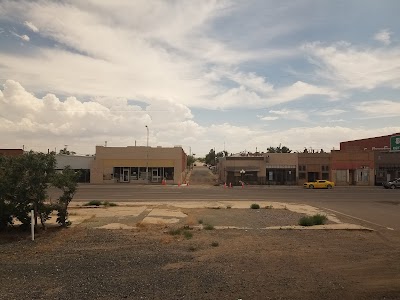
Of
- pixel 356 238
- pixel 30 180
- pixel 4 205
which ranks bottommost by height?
pixel 356 238

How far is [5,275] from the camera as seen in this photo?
10492 mm

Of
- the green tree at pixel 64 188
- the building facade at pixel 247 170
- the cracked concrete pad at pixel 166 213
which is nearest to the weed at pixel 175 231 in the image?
the green tree at pixel 64 188

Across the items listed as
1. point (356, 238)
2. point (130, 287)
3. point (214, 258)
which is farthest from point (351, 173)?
point (130, 287)

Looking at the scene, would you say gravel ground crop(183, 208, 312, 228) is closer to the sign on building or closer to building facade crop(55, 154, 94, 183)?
the sign on building

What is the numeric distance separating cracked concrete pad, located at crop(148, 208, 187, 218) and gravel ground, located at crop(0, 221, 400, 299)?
6164 millimetres

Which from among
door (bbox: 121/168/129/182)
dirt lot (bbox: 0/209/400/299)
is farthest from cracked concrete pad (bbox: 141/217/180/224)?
door (bbox: 121/168/129/182)

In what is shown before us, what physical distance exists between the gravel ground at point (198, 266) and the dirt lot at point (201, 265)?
0.07 ft

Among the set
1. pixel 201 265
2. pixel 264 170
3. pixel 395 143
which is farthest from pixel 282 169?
pixel 201 265

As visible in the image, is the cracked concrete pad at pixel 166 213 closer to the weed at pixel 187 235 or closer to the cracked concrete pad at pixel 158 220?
the cracked concrete pad at pixel 158 220

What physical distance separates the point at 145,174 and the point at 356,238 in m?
46.2

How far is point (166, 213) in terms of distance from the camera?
24141 millimetres

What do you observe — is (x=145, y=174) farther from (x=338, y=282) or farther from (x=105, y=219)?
(x=338, y=282)

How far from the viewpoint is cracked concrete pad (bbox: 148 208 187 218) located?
23.2 m

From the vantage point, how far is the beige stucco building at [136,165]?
5959 centimetres
